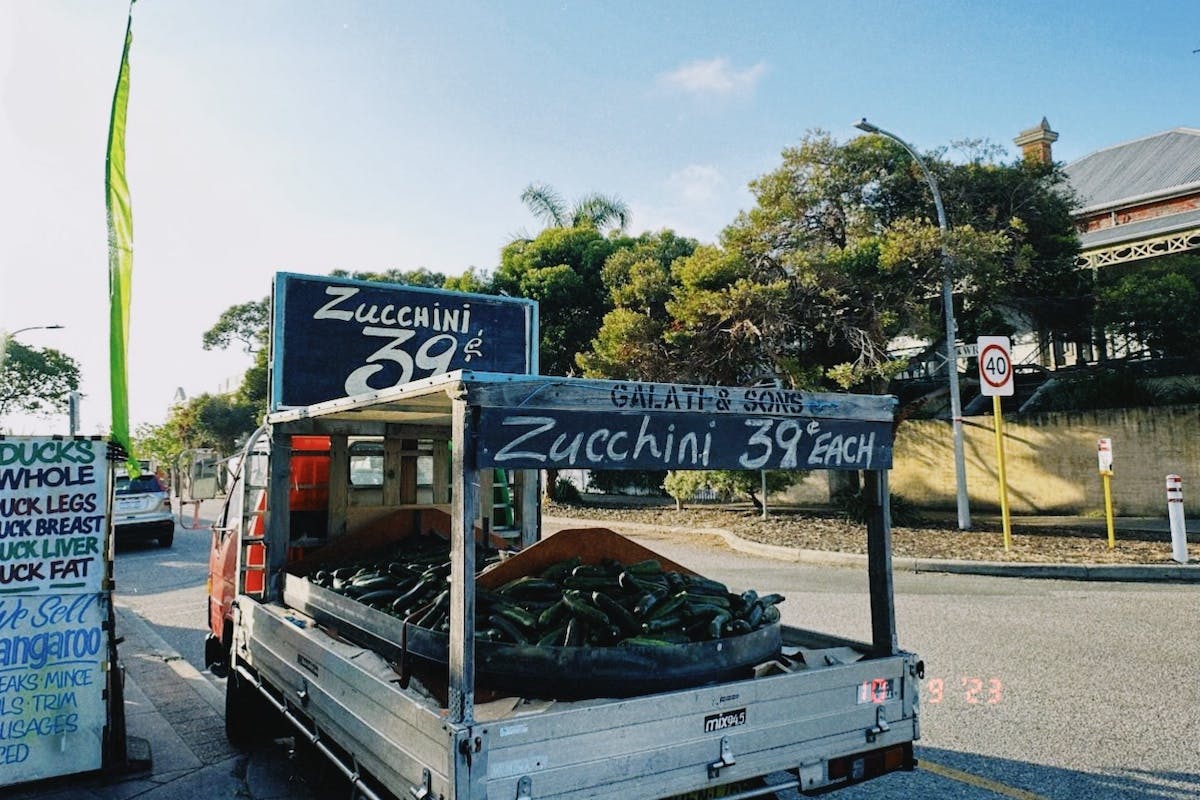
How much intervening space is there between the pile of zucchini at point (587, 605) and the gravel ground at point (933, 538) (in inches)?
375

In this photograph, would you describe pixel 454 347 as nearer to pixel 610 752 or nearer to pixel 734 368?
pixel 610 752

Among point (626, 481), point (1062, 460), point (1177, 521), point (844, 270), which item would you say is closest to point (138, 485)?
point (626, 481)

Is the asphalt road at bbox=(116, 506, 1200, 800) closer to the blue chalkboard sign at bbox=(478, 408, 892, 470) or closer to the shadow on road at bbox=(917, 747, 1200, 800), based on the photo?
the shadow on road at bbox=(917, 747, 1200, 800)

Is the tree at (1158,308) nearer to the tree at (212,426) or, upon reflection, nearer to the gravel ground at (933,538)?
the gravel ground at (933,538)

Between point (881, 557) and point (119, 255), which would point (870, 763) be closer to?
point (881, 557)

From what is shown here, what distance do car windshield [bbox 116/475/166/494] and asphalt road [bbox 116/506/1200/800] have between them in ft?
23.5

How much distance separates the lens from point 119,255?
5.72 m

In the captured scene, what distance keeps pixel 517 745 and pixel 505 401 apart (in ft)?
3.68

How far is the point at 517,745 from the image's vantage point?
258 cm

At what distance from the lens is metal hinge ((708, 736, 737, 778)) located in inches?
116

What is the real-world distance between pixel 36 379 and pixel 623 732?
50419 mm

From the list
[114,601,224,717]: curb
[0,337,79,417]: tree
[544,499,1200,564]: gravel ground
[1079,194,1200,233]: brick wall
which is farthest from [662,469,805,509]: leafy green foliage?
[0,337,79,417]: tree

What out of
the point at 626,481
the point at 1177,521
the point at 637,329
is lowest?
the point at 1177,521

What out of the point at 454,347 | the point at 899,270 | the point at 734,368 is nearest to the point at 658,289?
the point at 734,368
